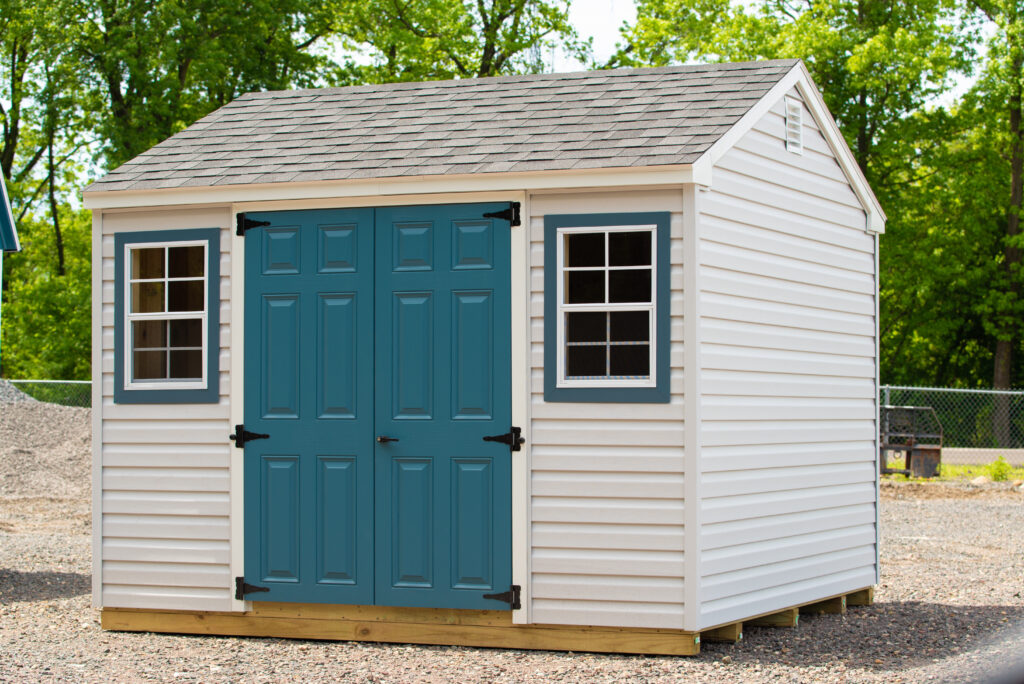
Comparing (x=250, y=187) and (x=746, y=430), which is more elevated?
(x=250, y=187)

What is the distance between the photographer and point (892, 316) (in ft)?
108

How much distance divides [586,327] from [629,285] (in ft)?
1.22

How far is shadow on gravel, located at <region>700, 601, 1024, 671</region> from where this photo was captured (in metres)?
7.25

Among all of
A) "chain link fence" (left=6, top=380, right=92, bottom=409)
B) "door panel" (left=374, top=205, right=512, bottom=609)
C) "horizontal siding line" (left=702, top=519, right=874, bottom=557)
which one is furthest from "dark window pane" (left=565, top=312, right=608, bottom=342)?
"chain link fence" (left=6, top=380, right=92, bottom=409)

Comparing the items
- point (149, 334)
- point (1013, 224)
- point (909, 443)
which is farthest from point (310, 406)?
point (1013, 224)

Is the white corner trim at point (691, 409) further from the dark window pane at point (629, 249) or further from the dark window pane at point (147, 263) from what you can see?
the dark window pane at point (147, 263)

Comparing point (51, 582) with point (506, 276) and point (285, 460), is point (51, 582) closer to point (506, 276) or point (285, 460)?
point (285, 460)

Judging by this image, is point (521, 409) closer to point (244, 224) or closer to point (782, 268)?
point (782, 268)

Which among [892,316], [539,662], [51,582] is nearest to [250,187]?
[539,662]

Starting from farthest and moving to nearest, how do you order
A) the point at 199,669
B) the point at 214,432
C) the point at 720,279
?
the point at 214,432, the point at 720,279, the point at 199,669

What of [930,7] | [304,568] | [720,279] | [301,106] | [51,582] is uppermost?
[930,7]

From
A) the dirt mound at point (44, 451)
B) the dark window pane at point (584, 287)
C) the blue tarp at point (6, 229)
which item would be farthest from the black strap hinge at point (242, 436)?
the dirt mound at point (44, 451)

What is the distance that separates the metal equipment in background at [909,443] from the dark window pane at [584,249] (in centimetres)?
1355

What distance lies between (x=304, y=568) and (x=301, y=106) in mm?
3851
